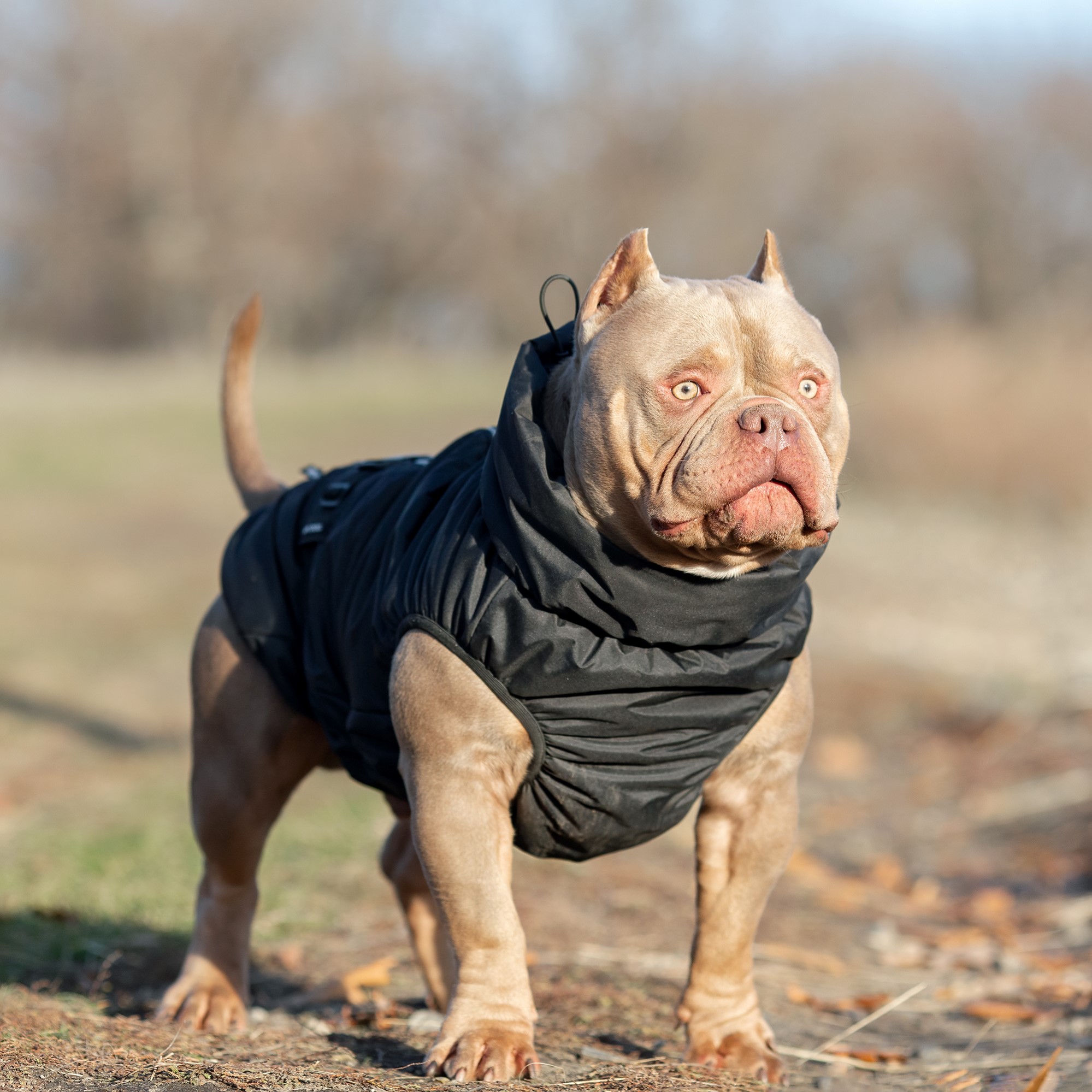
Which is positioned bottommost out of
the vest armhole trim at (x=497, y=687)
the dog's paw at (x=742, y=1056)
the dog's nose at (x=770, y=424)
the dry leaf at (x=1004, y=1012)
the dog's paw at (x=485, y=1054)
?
the dog's paw at (x=485, y=1054)

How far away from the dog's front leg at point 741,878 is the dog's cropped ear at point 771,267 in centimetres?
86

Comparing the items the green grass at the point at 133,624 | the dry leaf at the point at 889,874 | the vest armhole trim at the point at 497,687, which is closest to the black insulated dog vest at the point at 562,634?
the vest armhole trim at the point at 497,687

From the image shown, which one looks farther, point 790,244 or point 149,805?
point 790,244

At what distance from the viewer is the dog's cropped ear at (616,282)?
9.14ft

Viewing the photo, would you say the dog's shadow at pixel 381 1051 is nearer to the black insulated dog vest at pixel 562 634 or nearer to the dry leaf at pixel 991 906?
the black insulated dog vest at pixel 562 634

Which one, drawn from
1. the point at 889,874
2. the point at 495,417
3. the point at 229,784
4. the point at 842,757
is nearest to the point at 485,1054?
the point at 229,784

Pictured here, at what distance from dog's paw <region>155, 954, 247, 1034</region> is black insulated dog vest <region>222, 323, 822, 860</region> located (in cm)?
82

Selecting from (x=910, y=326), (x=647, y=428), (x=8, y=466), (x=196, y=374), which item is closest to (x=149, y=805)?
(x=647, y=428)

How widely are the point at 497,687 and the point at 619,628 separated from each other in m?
0.26

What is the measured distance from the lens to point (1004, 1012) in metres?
3.96

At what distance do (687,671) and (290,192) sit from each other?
33.4 m

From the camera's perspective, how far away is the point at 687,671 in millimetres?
2744

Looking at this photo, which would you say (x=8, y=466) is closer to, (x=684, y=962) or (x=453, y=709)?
(x=684, y=962)

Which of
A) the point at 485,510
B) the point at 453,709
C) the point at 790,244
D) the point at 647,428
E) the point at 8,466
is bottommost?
the point at 453,709
